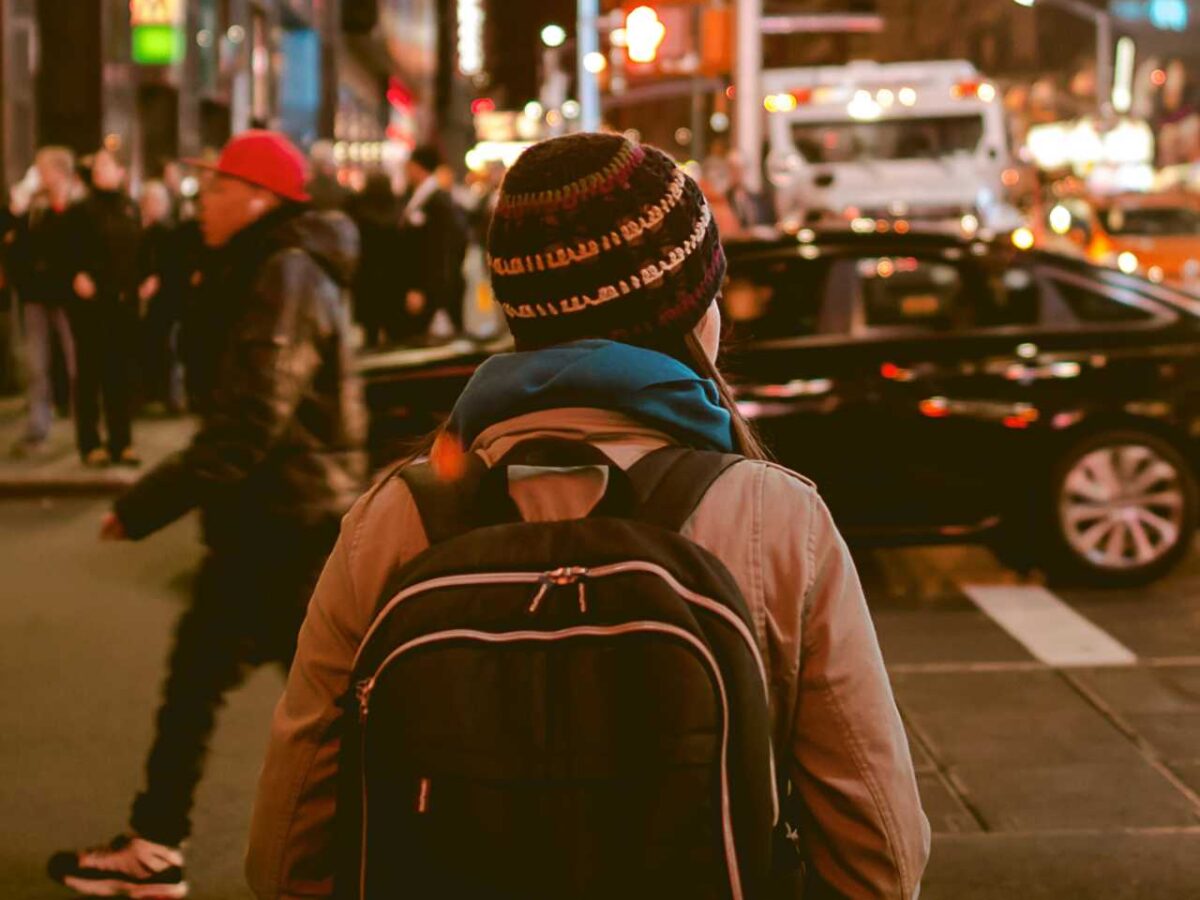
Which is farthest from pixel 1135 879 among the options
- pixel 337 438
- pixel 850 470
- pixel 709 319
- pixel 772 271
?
pixel 772 271

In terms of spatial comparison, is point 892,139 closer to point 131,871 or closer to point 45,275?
point 45,275

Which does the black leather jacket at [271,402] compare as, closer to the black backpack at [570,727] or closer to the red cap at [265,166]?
the red cap at [265,166]

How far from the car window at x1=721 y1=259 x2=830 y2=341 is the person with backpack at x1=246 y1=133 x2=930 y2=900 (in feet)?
23.1

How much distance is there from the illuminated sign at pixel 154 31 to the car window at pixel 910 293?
12658mm

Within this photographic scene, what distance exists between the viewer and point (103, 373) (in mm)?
13141

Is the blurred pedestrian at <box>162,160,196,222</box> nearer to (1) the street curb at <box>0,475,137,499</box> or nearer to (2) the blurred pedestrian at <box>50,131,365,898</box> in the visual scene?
(1) the street curb at <box>0,475,137,499</box>

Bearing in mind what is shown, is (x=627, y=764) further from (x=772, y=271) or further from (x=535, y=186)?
(x=772, y=271)

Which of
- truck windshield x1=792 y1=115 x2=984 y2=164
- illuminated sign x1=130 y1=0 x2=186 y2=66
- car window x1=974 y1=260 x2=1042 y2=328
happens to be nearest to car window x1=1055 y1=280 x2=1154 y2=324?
car window x1=974 y1=260 x2=1042 y2=328

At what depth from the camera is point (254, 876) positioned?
7.59 ft

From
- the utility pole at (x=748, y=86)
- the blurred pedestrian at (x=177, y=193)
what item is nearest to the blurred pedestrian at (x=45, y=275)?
the blurred pedestrian at (x=177, y=193)

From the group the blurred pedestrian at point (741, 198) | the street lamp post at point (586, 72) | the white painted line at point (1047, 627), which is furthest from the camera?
the street lamp post at point (586, 72)

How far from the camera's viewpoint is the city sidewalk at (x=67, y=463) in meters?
12.3

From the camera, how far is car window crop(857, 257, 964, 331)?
942 cm

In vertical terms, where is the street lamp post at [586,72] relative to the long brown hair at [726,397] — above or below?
above
